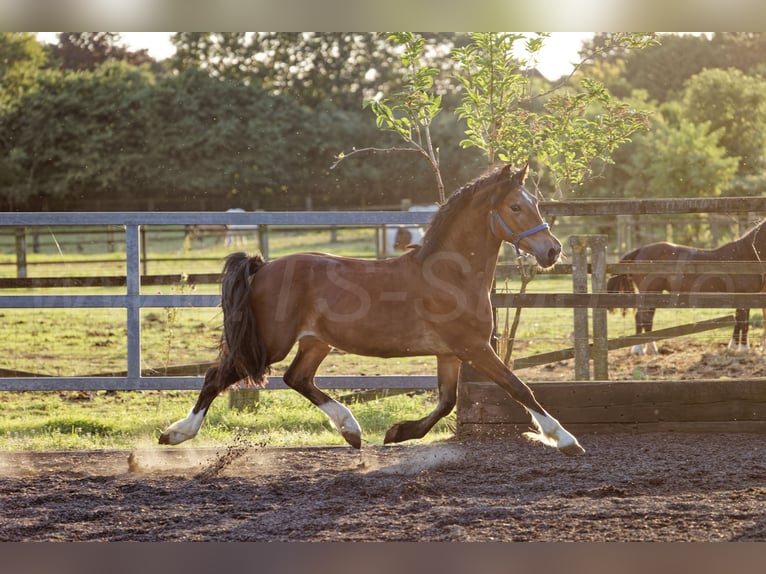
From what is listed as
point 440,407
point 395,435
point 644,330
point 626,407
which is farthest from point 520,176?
point 644,330

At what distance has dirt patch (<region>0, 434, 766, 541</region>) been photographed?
144 inches

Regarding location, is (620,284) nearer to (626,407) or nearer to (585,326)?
(585,326)

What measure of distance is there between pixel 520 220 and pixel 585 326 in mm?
2162

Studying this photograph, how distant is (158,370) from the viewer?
7.48 meters

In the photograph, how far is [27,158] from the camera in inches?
1388

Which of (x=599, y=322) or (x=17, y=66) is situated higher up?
(x=17, y=66)

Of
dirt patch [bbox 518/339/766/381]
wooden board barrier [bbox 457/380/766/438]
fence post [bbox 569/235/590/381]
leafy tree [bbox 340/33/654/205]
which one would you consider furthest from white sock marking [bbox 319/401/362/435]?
dirt patch [bbox 518/339/766/381]

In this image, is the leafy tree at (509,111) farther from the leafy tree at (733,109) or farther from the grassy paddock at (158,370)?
the leafy tree at (733,109)

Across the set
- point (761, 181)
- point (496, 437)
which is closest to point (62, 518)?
point (496, 437)

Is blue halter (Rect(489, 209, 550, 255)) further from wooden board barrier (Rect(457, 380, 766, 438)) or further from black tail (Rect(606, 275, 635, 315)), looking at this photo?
black tail (Rect(606, 275, 635, 315))

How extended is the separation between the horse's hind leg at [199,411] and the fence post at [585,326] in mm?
2778

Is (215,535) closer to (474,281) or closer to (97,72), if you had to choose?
(474,281)

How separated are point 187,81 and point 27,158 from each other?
707cm

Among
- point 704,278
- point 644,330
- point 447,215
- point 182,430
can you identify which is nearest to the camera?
point 182,430
